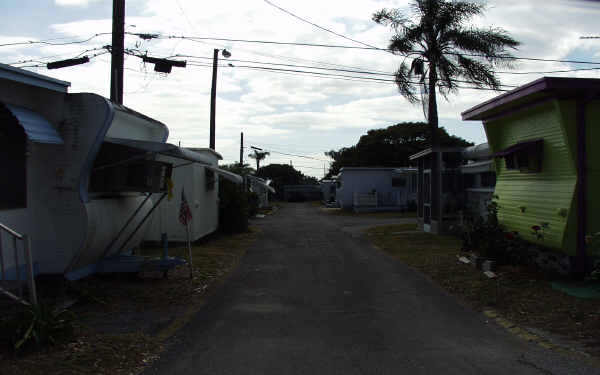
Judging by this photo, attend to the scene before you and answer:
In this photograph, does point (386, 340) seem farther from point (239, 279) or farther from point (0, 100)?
point (0, 100)

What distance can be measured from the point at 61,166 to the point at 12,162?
781 millimetres

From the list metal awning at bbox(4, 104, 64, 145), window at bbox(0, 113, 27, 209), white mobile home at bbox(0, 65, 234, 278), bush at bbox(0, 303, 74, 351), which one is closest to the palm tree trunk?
white mobile home at bbox(0, 65, 234, 278)

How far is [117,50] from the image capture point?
11.9 m

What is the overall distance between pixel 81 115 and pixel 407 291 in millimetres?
5960

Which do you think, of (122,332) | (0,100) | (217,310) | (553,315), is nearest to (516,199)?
(553,315)

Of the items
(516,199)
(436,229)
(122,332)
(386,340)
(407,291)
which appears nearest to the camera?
(386,340)

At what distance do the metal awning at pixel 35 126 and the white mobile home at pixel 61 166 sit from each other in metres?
0.02

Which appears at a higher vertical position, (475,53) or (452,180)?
(475,53)

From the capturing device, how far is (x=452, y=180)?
19.9 meters

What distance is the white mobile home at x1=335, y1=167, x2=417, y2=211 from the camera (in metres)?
37.8

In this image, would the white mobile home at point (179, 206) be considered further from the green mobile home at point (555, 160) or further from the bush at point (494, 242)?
the green mobile home at point (555, 160)

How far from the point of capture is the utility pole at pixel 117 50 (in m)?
11.8

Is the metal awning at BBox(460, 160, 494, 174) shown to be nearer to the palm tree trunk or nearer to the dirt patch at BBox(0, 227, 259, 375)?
the palm tree trunk

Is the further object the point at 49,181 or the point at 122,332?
the point at 49,181
